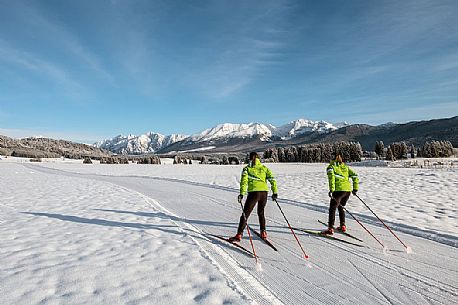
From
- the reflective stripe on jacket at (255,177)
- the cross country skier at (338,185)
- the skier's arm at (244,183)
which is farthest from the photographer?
the cross country skier at (338,185)

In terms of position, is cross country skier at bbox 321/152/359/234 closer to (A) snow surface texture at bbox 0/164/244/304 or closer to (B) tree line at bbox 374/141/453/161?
(A) snow surface texture at bbox 0/164/244/304

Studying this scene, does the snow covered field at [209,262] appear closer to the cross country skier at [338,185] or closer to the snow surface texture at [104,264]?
the snow surface texture at [104,264]

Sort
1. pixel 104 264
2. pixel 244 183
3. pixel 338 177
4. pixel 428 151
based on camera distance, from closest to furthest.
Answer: pixel 104 264
pixel 244 183
pixel 338 177
pixel 428 151

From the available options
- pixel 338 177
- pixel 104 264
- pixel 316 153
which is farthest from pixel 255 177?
pixel 316 153

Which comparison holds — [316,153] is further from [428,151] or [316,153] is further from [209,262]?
[209,262]

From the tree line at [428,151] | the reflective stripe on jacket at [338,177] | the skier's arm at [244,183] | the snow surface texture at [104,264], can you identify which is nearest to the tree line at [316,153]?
the tree line at [428,151]

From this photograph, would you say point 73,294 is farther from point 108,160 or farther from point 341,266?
point 108,160

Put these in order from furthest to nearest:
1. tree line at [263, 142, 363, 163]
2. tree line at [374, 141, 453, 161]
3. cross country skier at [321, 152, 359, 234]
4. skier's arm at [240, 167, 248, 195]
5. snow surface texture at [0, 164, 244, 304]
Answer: tree line at [263, 142, 363, 163]
tree line at [374, 141, 453, 161]
cross country skier at [321, 152, 359, 234]
skier's arm at [240, 167, 248, 195]
snow surface texture at [0, 164, 244, 304]

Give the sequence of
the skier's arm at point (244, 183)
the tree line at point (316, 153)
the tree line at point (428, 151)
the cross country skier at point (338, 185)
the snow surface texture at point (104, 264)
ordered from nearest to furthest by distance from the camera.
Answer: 1. the snow surface texture at point (104, 264)
2. the skier's arm at point (244, 183)
3. the cross country skier at point (338, 185)
4. the tree line at point (428, 151)
5. the tree line at point (316, 153)

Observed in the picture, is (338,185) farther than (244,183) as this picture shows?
Yes

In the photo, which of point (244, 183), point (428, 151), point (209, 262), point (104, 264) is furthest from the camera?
point (428, 151)

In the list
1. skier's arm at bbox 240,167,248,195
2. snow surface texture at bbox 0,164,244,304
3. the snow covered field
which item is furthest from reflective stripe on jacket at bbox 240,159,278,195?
snow surface texture at bbox 0,164,244,304

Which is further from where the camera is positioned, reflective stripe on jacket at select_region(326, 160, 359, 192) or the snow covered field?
reflective stripe on jacket at select_region(326, 160, 359, 192)

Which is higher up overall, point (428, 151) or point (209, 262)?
point (428, 151)
